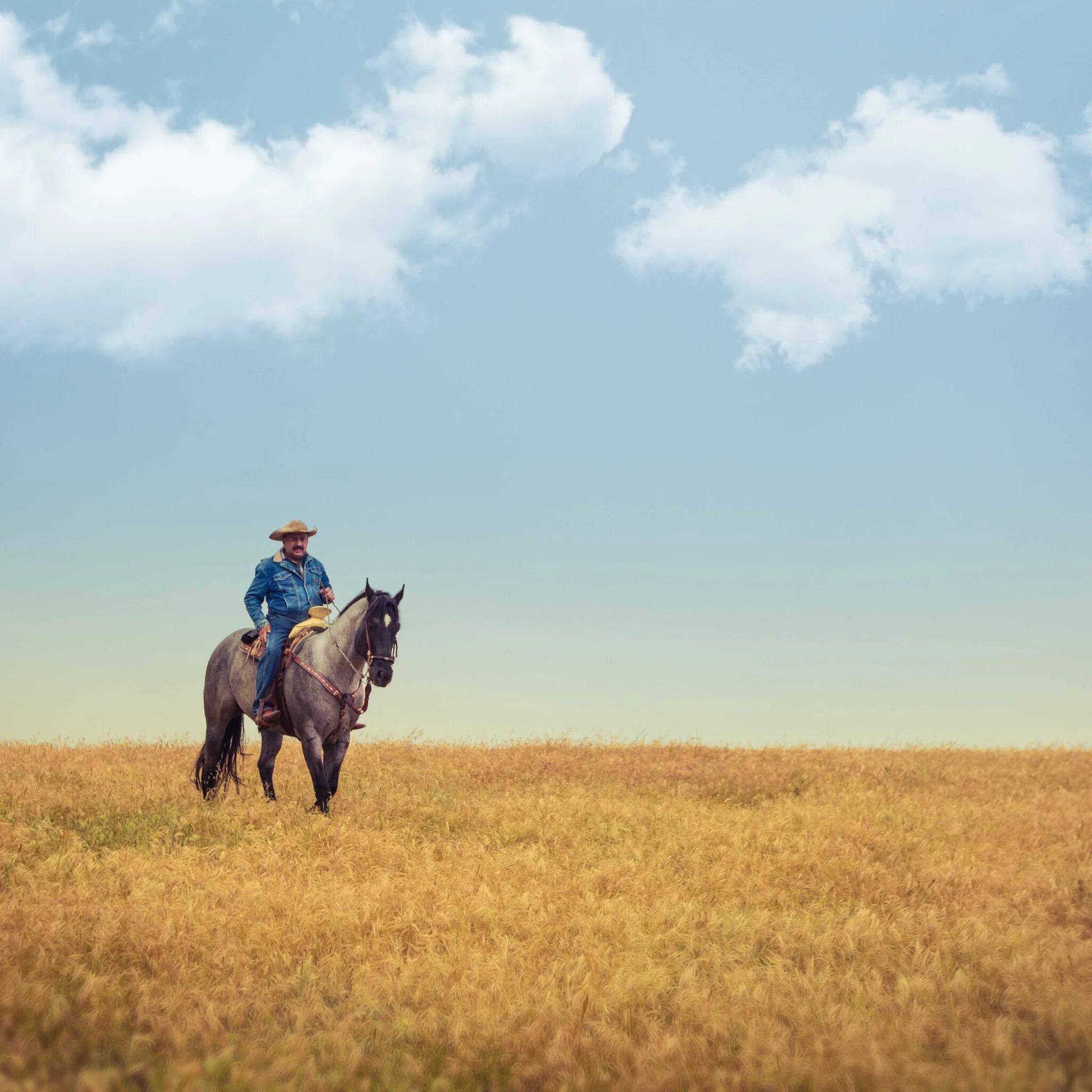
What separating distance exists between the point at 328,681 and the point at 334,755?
1.06 meters

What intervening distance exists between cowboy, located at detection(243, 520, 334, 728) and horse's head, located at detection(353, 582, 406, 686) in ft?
5.99

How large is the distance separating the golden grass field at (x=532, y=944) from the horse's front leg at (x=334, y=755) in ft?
1.42

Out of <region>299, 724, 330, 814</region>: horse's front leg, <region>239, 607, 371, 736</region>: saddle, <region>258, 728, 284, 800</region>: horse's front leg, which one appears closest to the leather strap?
<region>239, 607, 371, 736</region>: saddle

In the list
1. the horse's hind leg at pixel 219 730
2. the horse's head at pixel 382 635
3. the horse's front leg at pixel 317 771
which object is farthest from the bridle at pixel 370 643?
the horse's hind leg at pixel 219 730

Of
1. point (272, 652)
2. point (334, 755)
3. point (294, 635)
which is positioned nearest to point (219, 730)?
point (272, 652)

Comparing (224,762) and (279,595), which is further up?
(279,595)

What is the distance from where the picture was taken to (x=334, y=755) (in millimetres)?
13516

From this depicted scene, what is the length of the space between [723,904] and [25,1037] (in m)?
5.69

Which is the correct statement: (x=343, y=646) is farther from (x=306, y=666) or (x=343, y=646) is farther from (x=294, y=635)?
(x=294, y=635)

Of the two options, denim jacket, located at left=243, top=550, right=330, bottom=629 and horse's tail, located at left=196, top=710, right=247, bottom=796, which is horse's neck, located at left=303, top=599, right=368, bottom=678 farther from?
horse's tail, located at left=196, top=710, right=247, bottom=796

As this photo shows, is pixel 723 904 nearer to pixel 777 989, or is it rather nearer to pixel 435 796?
pixel 777 989

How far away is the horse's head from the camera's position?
12.3 metres

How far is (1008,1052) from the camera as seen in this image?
201 inches

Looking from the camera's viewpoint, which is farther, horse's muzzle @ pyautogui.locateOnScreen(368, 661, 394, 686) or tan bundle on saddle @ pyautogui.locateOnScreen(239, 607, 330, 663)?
tan bundle on saddle @ pyautogui.locateOnScreen(239, 607, 330, 663)
